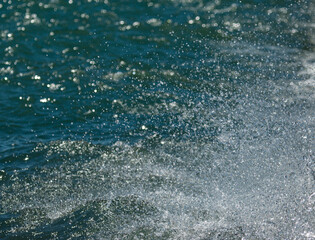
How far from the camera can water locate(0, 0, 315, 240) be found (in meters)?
7.52

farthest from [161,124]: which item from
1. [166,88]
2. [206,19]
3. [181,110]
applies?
[206,19]

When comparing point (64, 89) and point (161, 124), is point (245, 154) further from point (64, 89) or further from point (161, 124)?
point (64, 89)

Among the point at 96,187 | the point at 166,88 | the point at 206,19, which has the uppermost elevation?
the point at 206,19

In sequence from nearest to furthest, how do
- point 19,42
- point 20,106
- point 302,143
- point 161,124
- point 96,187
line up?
1. point 96,187
2. point 302,143
3. point 161,124
4. point 20,106
5. point 19,42

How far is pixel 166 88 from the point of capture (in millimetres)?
10703

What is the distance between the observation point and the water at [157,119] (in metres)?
7.52

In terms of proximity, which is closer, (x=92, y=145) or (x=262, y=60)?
(x=92, y=145)

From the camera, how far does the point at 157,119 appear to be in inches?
385

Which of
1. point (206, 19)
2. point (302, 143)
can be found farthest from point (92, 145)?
point (206, 19)

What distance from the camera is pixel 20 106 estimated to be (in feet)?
34.5

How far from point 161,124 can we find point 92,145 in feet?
4.64

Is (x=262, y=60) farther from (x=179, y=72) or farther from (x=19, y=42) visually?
(x=19, y=42)

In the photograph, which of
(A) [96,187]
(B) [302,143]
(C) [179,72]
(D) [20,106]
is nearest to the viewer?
(A) [96,187]

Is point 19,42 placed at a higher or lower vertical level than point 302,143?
higher
